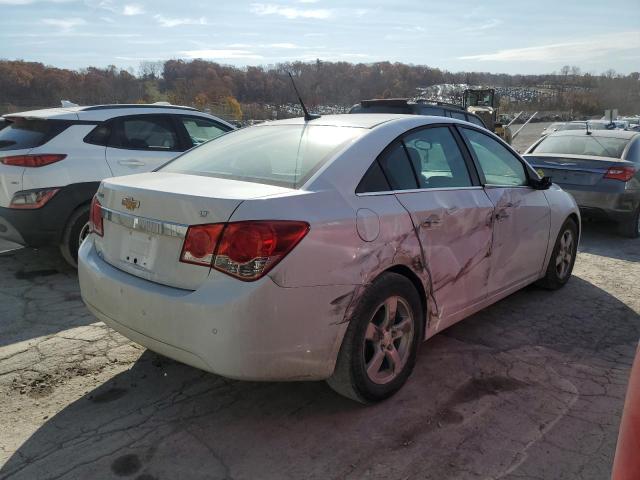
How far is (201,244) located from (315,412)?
118 cm

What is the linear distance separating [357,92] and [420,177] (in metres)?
24.8

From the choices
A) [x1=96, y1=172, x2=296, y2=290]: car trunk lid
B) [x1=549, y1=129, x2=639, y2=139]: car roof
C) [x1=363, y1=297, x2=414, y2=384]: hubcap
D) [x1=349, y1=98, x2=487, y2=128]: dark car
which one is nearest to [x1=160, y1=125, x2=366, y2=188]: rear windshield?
[x1=96, y1=172, x2=296, y2=290]: car trunk lid

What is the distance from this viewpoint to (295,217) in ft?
8.26

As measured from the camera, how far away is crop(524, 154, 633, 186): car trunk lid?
7.34m

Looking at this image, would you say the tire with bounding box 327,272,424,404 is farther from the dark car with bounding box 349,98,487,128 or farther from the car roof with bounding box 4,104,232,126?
the dark car with bounding box 349,98,487,128

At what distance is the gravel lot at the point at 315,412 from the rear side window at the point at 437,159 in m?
1.20

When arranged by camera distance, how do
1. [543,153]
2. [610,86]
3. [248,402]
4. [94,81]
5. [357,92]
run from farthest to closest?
1. [610,86]
2. [357,92]
3. [94,81]
4. [543,153]
5. [248,402]

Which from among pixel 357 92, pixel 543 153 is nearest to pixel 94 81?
pixel 357 92

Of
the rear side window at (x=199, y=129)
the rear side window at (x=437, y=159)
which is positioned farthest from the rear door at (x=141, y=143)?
Result: the rear side window at (x=437, y=159)

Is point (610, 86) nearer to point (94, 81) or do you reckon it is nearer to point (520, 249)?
point (94, 81)

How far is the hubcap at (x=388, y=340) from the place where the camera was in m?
2.96

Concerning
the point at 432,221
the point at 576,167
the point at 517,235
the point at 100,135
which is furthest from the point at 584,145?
the point at 100,135

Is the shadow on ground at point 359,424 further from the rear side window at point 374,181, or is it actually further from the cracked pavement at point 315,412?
the rear side window at point 374,181

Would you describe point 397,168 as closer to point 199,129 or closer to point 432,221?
point 432,221
